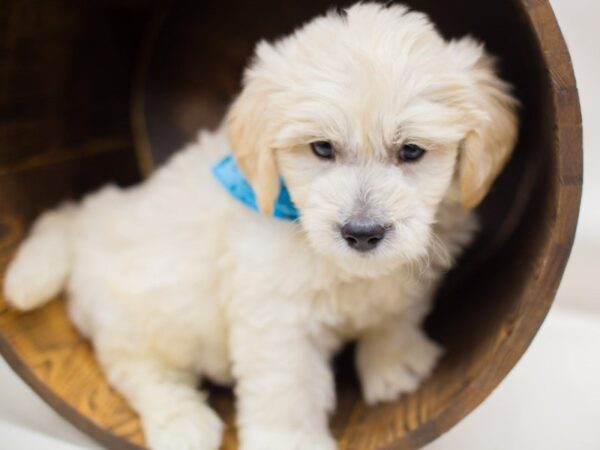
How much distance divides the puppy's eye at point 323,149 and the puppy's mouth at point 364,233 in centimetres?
20

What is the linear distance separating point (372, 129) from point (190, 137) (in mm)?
1565

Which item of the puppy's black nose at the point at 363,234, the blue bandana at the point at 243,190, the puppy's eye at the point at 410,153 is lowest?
the blue bandana at the point at 243,190

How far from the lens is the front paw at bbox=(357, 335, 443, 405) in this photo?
2.28m

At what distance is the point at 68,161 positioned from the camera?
2.82 m

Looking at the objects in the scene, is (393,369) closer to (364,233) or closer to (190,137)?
(364,233)

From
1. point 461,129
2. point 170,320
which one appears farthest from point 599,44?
point 170,320

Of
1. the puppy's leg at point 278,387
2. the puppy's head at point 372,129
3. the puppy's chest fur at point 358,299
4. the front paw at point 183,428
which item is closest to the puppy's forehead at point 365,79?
the puppy's head at point 372,129

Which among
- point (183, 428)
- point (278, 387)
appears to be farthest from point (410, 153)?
point (183, 428)

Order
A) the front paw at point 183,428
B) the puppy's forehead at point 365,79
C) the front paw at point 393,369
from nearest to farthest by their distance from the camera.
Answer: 1. the puppy's forehead at point 365,79
2. the front paw at point 183,428
3. the front paw at point 393,369

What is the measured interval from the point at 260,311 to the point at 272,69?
674 millimetres

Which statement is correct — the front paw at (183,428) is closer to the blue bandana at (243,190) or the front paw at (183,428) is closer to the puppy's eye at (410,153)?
the blue bandana at (243,190)

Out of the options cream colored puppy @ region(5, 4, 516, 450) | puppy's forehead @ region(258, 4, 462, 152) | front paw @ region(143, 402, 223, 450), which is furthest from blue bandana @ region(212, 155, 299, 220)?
front paw @ region(143, 402, 223, 450)

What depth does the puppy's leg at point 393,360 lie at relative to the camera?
7.48ft

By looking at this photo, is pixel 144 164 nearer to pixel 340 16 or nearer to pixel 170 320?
pixel 170 320
